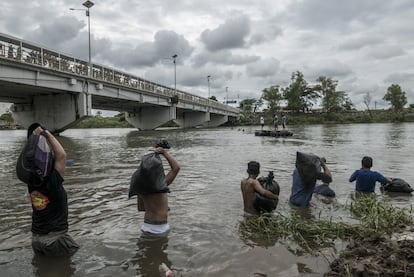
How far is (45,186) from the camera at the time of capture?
4082mm

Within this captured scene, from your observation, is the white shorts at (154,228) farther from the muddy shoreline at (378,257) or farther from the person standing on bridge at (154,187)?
the muddy shoreline at (378,257)

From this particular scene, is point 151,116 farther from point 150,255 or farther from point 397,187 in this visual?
point 150,255

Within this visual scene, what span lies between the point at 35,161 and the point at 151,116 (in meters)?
55.1

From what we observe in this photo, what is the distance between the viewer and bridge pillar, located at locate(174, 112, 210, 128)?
7962cm

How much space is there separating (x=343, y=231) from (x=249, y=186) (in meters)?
1.75

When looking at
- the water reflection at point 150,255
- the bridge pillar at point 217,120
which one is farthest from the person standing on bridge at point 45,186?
the bridge pillar at point 217,120

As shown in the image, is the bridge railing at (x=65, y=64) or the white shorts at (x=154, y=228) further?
the bridge railing at (x=65, y=64)

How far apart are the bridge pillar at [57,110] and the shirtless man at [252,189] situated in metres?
29.7

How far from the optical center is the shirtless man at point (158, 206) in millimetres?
5023

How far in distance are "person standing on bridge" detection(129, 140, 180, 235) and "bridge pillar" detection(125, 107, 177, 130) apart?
51498mm

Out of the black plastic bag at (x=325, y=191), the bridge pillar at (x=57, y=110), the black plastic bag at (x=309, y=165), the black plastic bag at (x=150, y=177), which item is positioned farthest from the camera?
the bridge pillar at (x=57, y=110)

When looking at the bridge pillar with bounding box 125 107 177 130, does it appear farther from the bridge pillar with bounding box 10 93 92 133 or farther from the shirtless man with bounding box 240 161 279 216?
the shirtless man with bounding box 240 161 279 216

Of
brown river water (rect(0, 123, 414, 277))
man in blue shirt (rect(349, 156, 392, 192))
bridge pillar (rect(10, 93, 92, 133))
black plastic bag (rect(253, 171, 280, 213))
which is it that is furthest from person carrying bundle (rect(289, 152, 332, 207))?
bridge pillar (rect(10, 93, 92, 133))

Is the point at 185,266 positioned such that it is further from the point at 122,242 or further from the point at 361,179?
the point at 361,179
